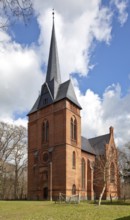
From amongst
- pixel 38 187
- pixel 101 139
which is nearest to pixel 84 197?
pixel 38 187

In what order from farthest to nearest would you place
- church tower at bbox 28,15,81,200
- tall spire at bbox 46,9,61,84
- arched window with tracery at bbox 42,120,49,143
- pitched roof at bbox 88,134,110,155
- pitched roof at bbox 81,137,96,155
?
1. pitched roof at bbox 88,134,110,155
2. pitched roof at bbox 81,137,96,155
3. tall spire at bbox 46,9,61,84
4. arched window with tracery at bbox 42,120,49,143
5. church tower at bbox 28,15,81,200

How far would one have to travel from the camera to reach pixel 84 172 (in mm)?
51594

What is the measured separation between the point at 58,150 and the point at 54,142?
1614mm

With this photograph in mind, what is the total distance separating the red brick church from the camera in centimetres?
4462

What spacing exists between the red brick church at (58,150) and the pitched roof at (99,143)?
202cm

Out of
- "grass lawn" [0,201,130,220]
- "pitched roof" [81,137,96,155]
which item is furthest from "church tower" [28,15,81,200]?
"grass lawn" [0,201,130,220]

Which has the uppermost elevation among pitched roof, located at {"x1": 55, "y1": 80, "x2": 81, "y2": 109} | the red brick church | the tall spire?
the tall spire

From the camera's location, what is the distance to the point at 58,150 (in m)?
45.5

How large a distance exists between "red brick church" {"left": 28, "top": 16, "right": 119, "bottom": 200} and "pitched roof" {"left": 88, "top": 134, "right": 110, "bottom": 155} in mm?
2024

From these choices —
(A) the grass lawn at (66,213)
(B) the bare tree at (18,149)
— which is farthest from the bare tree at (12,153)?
(A) the grass lawn at (66,213)

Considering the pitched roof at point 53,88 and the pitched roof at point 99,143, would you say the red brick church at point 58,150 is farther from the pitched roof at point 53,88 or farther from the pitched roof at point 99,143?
the pitched roof at point 99,143

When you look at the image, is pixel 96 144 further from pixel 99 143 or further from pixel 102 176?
pixel 102 176

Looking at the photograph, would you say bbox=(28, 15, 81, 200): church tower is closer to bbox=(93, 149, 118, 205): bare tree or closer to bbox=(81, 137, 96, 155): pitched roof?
bbox=(81, 137, 96, 155): pitched roof

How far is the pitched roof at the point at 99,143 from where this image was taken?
58.4 meters
